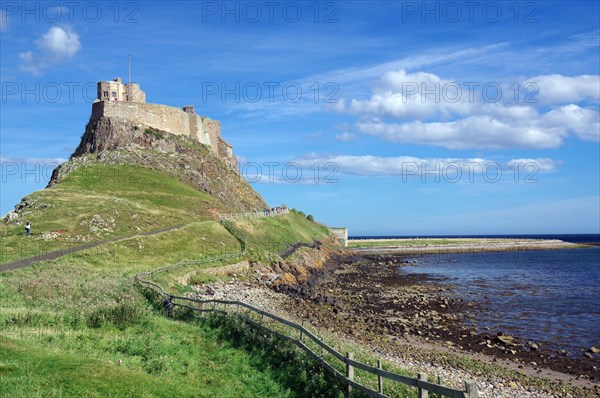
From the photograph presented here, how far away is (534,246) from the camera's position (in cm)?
17700

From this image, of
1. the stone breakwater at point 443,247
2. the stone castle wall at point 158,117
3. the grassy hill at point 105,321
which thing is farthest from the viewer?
the stone breakwater at point 443,247

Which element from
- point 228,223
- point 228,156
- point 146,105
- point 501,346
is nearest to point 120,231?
point 228,223

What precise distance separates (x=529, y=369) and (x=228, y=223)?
49.3 metres

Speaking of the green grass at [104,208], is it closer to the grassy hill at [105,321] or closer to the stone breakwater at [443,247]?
the grassy hill at [105,321]

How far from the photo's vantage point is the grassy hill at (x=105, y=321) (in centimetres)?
1511

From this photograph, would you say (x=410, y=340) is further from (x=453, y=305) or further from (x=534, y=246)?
(x=534, y=246)

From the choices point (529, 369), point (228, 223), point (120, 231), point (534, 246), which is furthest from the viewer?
point (534, 246)

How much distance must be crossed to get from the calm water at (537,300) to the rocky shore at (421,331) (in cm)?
229

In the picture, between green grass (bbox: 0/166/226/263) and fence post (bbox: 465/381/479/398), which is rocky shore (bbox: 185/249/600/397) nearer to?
fence post (bbox: 465/381/479/398)

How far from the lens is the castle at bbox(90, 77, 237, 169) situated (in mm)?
98025

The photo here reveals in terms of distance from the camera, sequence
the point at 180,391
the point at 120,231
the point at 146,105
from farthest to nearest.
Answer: the point at 146,105 → the point at 120,231 → the point at 180,391

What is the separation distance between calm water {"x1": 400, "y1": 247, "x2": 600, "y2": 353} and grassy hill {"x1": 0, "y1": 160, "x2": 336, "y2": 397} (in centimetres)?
2436

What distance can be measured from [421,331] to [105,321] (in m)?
22.7

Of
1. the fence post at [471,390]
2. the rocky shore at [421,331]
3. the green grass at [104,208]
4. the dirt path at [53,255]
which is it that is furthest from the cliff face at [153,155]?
the fence post at [471,390]
